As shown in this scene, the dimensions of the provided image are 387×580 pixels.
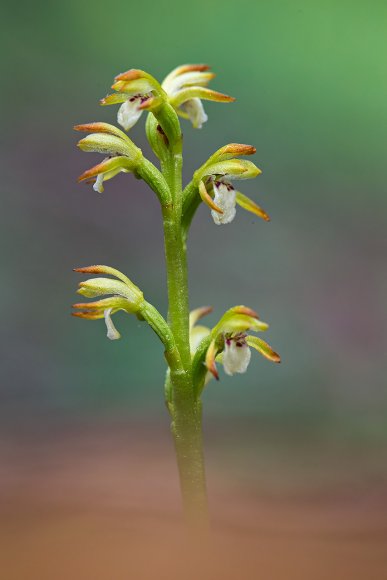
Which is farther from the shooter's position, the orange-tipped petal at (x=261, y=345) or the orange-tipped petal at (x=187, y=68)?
the orange-tipped petal at (x=187, y=68)

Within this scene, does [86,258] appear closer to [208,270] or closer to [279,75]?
[208,270]

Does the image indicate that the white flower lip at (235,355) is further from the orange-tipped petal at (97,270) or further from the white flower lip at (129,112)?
the white flower lip at (129,112)

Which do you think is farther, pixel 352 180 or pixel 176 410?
pixel 352 180

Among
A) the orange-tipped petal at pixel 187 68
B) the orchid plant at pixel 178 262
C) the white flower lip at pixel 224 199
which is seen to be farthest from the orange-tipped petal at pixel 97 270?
the orange-tipped petal at pixel 187 68

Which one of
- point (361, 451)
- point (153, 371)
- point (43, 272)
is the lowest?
point (361, 451)

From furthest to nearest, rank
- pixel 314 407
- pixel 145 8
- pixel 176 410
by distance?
pixel 145 8 → pixel 314 407 → pixel 176 410

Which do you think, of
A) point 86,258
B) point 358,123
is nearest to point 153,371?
point 86,258

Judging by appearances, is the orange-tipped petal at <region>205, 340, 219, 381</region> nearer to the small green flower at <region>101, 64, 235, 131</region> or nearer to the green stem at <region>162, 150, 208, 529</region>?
the green stem at <region>162, 150, 208, 529</region>

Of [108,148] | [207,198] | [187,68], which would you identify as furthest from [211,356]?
[187,68]

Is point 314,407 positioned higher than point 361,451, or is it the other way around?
point 314,407
